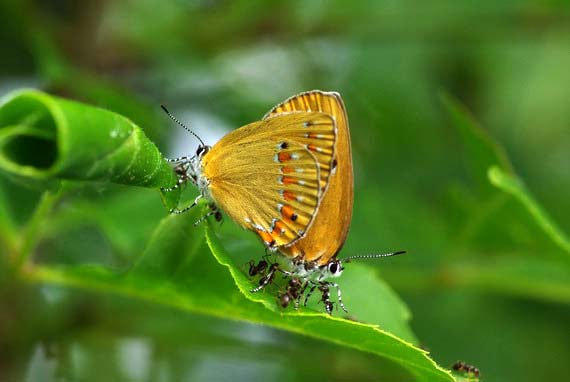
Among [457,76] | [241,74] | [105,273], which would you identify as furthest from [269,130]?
[457,76]

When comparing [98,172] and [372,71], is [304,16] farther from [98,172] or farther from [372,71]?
[98,172]

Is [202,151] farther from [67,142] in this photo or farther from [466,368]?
[67,142]

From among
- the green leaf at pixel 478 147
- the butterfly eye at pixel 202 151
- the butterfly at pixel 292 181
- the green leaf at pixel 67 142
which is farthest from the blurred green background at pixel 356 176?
the green leaf at pixel 67 142

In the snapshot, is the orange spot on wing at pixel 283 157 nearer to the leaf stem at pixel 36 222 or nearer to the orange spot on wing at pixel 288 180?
the orange spot on wing at pixel 288 180

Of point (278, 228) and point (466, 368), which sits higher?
point (278, 228)

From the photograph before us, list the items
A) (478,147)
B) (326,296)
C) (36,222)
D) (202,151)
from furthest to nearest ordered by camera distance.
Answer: (478,147) → (202,151) → (326,296) → (36,222)

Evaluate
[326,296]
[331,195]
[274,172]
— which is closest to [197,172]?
[274,172]

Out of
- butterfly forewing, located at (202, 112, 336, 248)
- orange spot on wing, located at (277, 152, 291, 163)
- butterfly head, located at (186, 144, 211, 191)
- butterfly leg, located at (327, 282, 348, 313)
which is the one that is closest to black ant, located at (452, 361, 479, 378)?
butterfly leg, located at (327, 282, 348, 313)
